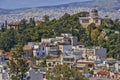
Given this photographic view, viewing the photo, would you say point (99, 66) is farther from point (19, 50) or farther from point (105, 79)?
point (19, 50)

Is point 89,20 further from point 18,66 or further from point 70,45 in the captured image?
point 18,66

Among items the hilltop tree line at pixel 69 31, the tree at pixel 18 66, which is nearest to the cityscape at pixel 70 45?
the hilltop tree line at pixel 69 31

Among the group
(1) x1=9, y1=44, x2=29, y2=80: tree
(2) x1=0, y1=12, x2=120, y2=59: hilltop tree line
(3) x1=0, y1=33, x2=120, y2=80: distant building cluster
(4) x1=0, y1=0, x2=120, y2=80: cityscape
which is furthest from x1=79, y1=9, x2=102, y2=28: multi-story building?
(1) x1=9, y1=44, x2=29, y2=80: tree

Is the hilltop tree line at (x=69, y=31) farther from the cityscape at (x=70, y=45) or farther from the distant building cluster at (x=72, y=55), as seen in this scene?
the distant building cluster at (x=72, y=55)

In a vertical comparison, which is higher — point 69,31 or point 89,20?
point 89,20

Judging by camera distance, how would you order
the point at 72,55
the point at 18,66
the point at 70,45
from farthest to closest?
the point at 70,45 < the point at 72,55 < the point at 18,66

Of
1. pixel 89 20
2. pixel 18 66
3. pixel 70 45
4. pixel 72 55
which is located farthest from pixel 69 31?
pixel 18 66

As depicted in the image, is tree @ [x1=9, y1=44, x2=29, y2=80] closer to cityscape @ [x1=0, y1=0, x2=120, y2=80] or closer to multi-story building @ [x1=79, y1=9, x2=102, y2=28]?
cityscape @ [x1=0, y1=0, x2=120, y2=80]
